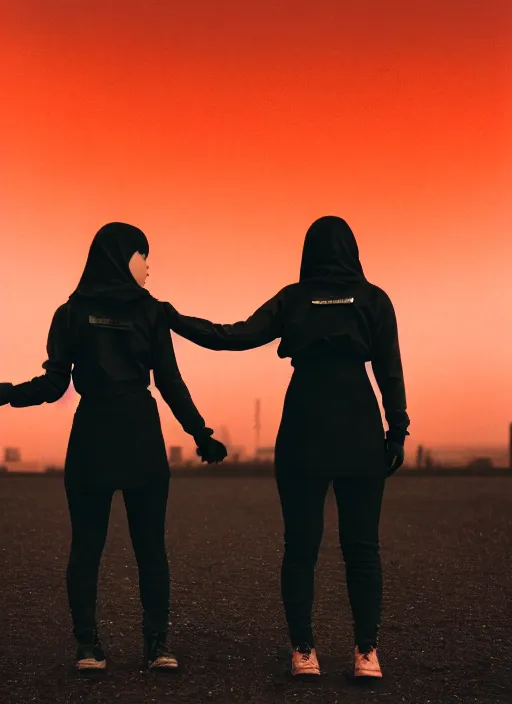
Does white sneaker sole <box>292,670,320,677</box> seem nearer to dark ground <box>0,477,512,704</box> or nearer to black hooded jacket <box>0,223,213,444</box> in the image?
dark ground <box>0,477,512,704</box>

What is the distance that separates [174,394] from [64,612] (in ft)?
8.06

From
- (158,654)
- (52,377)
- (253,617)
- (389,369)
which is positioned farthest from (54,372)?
(253,617)

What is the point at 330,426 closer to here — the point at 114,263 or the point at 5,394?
the point at 114,263

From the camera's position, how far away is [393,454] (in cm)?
521

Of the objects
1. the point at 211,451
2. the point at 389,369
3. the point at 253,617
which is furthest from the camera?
the point at 253,617

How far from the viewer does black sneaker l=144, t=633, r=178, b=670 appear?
5.09 metres

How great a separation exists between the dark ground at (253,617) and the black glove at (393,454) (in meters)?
1.07

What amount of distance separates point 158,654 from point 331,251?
2202 millimetres

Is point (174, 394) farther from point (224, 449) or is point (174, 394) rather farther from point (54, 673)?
point (54, 673)

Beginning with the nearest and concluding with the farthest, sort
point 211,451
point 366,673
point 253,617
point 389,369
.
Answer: point 366,673, point 211,451, point 389,369, point 253,617

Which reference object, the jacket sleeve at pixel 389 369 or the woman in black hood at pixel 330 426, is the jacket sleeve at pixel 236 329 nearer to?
the woman in black hood at pixel 330 426

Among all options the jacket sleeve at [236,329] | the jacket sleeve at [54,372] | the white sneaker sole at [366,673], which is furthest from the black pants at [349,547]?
the jacket sleeve at [54,372]

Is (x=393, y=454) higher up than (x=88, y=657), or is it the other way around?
(x=393, y=454)

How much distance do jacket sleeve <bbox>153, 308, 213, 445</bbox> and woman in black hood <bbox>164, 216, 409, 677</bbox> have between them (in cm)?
33
